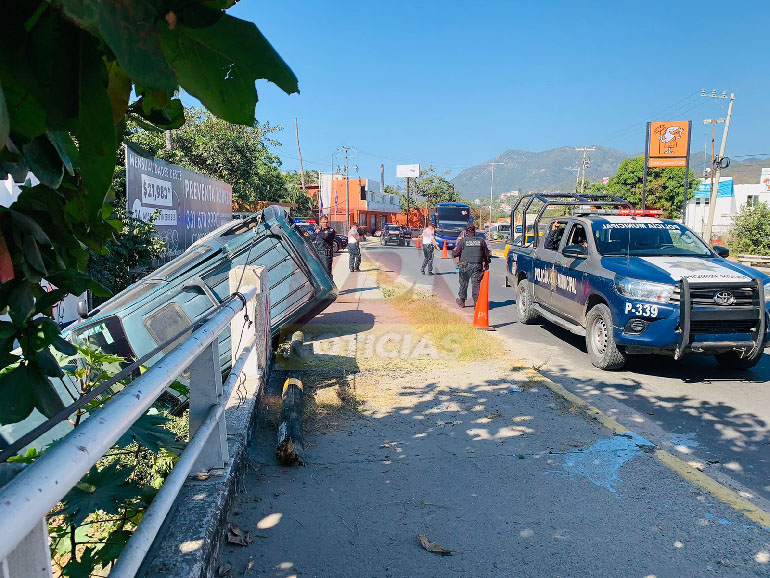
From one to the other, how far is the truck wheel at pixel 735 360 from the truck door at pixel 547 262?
2.43 metres

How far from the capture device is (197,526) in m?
2.46

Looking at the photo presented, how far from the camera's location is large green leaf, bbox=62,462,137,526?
2.01 metres

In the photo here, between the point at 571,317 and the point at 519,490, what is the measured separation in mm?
4718

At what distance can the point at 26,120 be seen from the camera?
836 millimetres

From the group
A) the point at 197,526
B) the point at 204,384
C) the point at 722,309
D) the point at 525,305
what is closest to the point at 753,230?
the point at 525,305

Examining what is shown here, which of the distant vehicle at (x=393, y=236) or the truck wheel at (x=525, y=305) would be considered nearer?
the truck wheel at (x=525, y=305)

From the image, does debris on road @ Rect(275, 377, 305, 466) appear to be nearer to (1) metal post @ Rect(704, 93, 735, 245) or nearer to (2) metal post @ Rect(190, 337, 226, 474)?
(2) metal post @ Rect(190, 337, 226, 474)

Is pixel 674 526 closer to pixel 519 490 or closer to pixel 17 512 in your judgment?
pixel 519 490

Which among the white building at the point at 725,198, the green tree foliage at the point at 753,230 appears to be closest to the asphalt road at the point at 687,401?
the green tree foliage at the point at 753,230

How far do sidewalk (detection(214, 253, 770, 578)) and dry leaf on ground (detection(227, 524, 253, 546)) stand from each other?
0.15ft

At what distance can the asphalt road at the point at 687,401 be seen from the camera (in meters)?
4.38

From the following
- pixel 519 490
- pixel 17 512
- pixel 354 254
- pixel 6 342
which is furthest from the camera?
pixel 354 254

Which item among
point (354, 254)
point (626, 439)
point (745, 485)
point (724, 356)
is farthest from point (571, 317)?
point (354, 254)

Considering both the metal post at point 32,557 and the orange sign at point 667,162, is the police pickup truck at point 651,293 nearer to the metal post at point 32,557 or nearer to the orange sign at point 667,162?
the metal post at point 32,557
